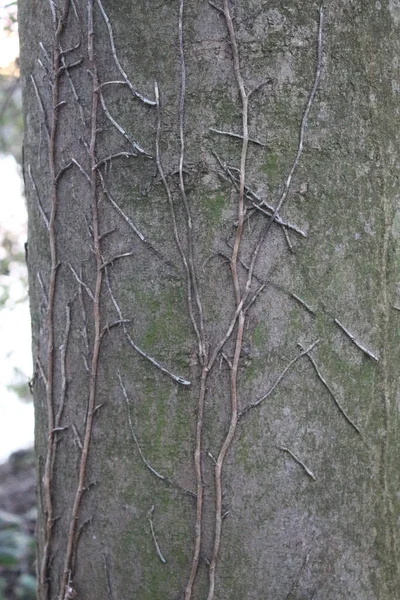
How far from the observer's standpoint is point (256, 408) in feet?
4.99

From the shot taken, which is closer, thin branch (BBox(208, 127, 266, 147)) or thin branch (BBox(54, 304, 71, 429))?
thin branch (BBox(208, 127, 266, 147))

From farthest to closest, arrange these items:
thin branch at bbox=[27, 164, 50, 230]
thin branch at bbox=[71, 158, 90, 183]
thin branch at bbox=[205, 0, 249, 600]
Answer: thin branch at bbox=[27, 164, 50, 230]
thin branch at bbox=[71, 158, 90, 183]
thin branch at bbox=[205, 0, 249, 600]

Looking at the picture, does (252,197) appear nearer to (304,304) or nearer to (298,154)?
(298,154)

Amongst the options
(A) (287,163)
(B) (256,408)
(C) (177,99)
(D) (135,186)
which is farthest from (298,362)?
(C) (177,99)

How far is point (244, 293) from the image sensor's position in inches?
59.7

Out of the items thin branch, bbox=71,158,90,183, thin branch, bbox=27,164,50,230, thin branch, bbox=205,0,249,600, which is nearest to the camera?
thin branch, bbox=205,0,249,600

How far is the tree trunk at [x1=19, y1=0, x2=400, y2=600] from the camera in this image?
1.51 meters

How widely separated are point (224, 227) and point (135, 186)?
0.25 m

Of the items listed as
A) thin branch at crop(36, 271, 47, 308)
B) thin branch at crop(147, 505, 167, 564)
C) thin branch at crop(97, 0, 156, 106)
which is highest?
thin branch at crop(97, 0, 156, 106)

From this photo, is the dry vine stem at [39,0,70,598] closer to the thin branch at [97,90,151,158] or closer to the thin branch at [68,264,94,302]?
the thin branch at [68,264,94,302]

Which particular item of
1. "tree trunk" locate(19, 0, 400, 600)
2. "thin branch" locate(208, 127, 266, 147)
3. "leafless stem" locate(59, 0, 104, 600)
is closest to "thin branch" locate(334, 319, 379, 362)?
"tree trunk" locate(19, 0, 400, 600)

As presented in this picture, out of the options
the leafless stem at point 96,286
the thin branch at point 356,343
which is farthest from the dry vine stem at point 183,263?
the thin branch at point 356,343

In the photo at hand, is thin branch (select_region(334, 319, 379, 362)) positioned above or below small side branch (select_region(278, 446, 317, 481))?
above

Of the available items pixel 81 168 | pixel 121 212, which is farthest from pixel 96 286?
pixel 81 168
